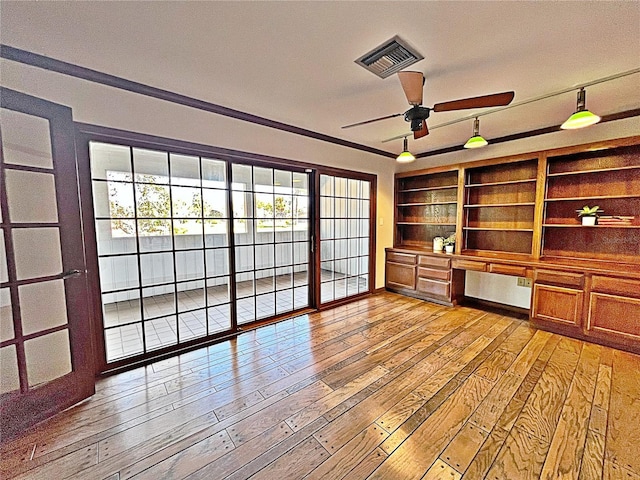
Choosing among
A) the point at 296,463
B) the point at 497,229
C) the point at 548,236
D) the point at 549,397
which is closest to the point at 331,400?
the point at 296,463

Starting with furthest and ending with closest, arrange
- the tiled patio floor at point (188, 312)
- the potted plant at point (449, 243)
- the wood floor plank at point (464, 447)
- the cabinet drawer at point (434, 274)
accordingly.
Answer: the potted plant at point (449, 243) → the cabinet drawer at point (434, 274) → the tiled patio floor at point (188, 312) → the wood floor plank at point (464, 447)

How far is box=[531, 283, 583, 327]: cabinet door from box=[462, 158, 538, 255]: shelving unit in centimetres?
78

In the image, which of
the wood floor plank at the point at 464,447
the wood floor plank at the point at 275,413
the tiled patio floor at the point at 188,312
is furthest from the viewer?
the tiled patio floor at the point at 188,312

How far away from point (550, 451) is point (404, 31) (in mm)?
2730

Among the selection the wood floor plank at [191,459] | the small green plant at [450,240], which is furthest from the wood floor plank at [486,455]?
the small green plant at [450,240]

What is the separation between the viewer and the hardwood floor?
5.18 feet

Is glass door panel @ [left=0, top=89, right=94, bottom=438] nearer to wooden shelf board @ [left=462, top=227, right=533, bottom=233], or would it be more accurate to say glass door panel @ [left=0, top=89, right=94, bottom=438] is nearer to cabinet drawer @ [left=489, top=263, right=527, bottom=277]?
cabinet drawer @ [left=489, top=263, right=527, bottom=277]

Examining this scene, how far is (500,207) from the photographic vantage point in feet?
13.7

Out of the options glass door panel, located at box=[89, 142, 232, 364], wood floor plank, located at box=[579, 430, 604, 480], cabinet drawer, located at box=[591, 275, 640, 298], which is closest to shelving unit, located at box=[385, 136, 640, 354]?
cabinet drawer, located at box=[591, 275, 640, 298]

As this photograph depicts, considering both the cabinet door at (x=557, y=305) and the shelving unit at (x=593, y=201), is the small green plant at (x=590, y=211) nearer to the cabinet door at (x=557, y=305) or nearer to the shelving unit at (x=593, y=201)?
the shelving unit at (x=593, y=201)

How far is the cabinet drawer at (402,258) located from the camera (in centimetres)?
468

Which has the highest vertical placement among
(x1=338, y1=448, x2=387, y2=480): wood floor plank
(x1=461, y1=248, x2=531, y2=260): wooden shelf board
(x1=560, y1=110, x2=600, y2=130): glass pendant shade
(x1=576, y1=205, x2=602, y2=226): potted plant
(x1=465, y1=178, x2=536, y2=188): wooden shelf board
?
(x1=560, y1=110, x2=600, y2=130): glass pendant shade

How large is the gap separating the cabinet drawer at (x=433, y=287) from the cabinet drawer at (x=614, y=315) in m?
1.58

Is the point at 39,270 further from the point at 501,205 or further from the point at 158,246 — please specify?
the point at 501,205
